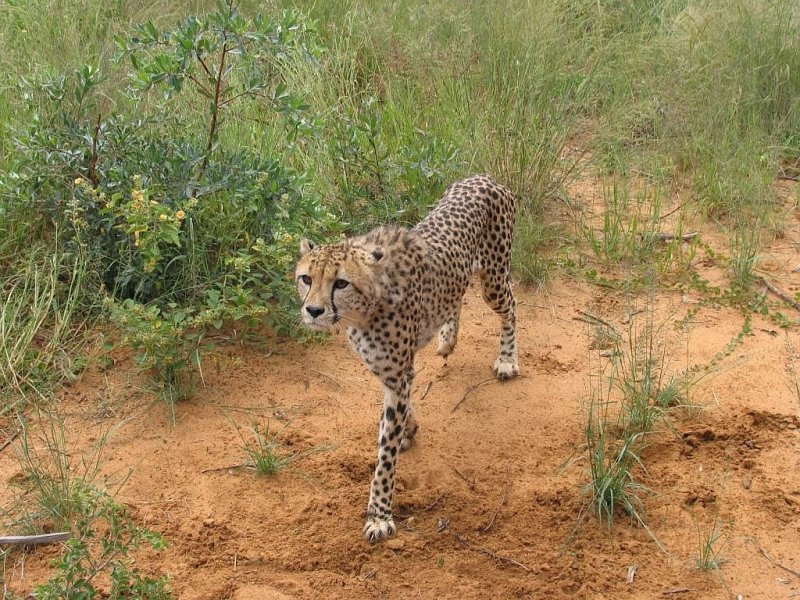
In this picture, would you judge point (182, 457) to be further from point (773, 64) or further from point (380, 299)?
point (773, 64)

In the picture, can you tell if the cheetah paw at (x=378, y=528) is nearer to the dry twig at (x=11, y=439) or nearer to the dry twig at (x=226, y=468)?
the dry twig at (x=226, y=468)

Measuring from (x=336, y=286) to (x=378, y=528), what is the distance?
954 millimetres

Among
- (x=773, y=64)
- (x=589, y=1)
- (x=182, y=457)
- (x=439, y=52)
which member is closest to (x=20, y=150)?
(x=182, y=457)

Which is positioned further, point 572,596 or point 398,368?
point 398,368

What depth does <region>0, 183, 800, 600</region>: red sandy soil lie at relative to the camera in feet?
11.2

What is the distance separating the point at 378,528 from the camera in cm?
361

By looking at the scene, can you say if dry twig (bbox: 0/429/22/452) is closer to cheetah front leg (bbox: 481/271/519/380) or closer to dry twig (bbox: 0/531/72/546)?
dry twig (bbox: 0/531/72/546)

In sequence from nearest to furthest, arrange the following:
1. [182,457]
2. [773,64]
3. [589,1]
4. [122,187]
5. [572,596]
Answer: [572,596]
[182,457]
[122,187]
[773,64]
[589,1]

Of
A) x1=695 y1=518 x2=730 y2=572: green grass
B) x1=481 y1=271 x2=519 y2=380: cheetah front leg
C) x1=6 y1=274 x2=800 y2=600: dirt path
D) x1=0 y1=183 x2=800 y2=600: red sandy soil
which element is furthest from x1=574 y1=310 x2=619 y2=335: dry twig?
x1=695 y1=518 x2=730 y2=572: green grass

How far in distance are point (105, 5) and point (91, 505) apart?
456 centimetres

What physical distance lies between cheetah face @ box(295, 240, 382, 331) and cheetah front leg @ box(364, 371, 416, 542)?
0.37 m

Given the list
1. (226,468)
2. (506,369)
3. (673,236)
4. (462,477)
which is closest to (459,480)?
(462,477)

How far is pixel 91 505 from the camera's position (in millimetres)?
3523

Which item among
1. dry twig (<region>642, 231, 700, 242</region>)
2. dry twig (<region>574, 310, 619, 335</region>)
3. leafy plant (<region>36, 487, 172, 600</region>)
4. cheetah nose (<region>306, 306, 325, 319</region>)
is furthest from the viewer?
dry twig (<region>642, 231, 700, 242</region>)
